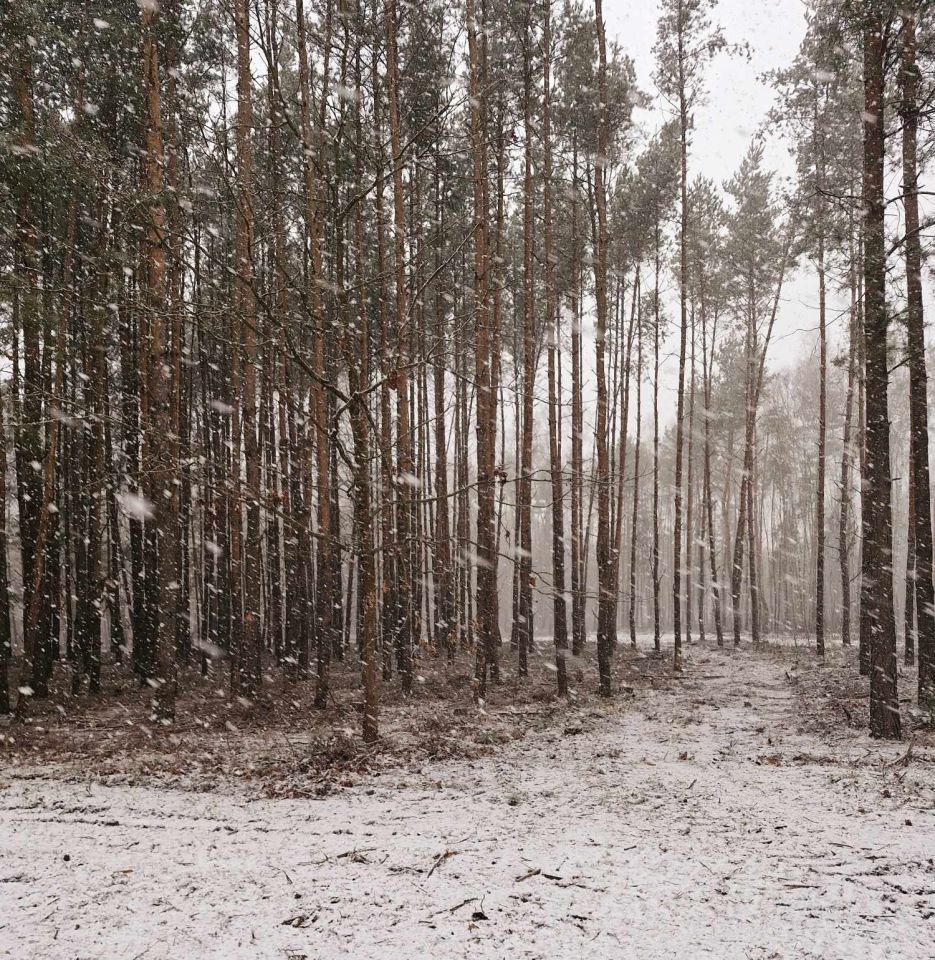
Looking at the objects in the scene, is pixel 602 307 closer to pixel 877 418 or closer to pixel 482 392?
pixel 482 392

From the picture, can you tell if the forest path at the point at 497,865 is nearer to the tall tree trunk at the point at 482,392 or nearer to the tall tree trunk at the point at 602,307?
the tall tree trunk at the point at 482,392

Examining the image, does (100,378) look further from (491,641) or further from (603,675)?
(603,675)

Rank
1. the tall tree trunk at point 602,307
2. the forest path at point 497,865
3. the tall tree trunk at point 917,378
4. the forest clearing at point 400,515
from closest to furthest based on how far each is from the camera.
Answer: the forest path at point 497,865
the forest clearing at point 400,515
the tall tree trunk at point 917,378
the tall tree trunk at point 602,307

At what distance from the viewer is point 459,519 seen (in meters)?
19.0

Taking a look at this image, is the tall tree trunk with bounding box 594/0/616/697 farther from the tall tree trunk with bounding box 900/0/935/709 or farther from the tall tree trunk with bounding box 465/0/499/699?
the tall tree trunk with bounding box 900/0/935/709

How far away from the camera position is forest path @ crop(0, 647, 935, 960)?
3342mm

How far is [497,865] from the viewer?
13.9 feet

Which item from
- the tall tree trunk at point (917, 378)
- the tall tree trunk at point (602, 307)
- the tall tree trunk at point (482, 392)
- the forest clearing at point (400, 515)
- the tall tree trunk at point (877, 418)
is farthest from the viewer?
the tall tree trunk at point (602, 307)

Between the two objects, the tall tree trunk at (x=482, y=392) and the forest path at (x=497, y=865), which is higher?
the tall tree trunk at (x=482, y=392)

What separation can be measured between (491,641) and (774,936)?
26.2 ft

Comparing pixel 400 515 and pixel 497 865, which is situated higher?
pixel 400 515

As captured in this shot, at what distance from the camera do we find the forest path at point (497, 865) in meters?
3.34

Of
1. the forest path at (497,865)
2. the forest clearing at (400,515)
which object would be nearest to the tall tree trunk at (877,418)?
the forest clearing at (400,515)

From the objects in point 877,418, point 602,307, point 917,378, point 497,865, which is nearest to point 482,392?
point 602,307
